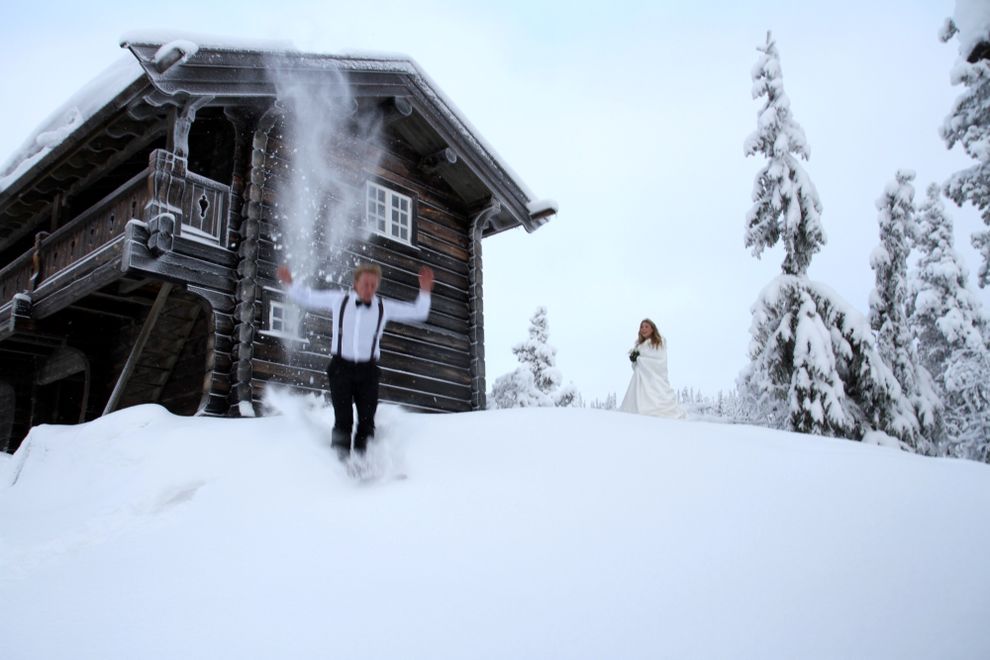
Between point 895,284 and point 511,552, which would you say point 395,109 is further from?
point 895,284

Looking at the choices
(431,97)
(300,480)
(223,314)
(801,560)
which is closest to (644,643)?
(801,560)

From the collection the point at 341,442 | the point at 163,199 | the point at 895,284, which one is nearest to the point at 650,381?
the point at 341,442

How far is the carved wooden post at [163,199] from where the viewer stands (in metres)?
8.52

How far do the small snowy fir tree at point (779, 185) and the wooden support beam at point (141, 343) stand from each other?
12626 millimetres

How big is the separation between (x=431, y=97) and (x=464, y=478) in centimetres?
855

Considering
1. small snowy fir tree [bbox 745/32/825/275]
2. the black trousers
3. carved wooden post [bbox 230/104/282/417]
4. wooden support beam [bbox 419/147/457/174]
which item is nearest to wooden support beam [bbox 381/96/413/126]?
wooden support beam [bbox 419/147/457/174]

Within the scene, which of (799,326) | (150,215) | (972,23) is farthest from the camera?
(799,326)

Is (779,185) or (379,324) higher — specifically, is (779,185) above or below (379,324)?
above

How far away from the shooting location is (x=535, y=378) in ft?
97.1

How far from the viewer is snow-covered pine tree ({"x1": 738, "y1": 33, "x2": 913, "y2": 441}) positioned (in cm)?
1489

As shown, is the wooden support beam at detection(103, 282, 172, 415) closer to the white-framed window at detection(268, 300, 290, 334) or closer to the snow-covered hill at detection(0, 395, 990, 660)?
the white-framed window at detection(268, 300, 290, 334)

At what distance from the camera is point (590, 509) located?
4.34m

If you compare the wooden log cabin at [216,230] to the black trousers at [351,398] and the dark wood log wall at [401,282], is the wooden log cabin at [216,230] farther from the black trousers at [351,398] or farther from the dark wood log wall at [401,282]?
the black trousers at [351,398]

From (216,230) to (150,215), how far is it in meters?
1.08
